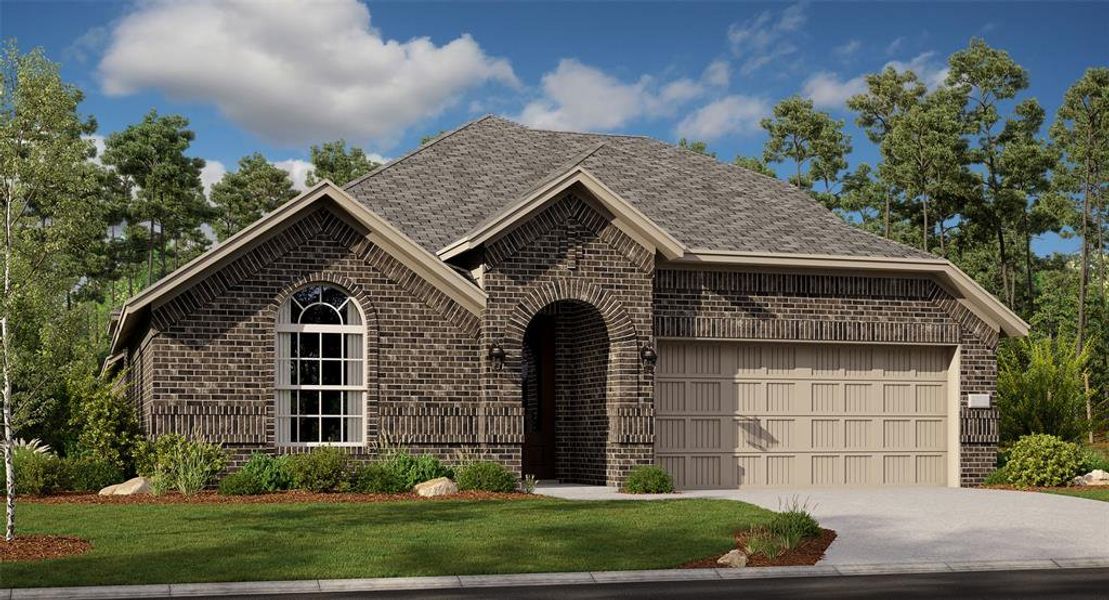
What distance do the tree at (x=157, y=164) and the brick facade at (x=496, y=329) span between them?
95.6 feet

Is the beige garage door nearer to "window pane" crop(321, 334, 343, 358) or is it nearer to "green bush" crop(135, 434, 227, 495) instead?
"window pane" crop(321, 334, 343, 358)

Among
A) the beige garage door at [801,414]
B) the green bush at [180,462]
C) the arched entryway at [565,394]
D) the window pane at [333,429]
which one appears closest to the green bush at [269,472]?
the green bush at [180,462]

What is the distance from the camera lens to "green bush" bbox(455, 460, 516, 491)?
20453mm

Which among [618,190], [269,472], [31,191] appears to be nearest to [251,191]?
[618,190]

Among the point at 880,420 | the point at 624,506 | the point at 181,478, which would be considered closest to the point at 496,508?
the point at 624,506

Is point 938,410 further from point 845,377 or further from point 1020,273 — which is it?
point 1020,273

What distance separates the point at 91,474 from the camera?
20047 millimetres

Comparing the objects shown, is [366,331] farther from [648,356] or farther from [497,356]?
[648,356]

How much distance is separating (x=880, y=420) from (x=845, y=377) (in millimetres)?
1128

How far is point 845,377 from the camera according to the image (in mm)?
24406

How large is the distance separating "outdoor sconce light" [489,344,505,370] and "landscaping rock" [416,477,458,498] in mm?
2516

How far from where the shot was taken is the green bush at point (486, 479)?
20.5 metres

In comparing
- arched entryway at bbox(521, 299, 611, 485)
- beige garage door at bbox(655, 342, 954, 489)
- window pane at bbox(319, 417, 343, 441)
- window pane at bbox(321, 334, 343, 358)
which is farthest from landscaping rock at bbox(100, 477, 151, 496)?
beige garage door at bbox(655, 342, 954, 489)

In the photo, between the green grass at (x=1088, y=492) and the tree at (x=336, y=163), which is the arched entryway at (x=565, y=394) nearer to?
the green grass at (x=1088, y=492)
